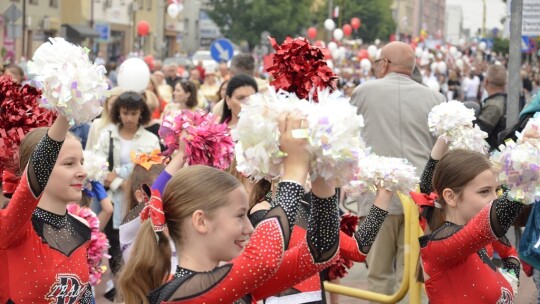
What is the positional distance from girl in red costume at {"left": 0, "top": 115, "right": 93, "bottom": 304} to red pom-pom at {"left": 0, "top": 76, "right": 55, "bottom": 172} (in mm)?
89

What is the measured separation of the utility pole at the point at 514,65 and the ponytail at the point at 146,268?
246 inches

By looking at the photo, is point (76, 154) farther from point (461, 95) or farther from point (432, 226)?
point (461, 95)

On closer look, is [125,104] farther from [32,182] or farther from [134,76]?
[32,182]

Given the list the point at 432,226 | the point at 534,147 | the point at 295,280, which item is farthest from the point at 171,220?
the point at 432,226

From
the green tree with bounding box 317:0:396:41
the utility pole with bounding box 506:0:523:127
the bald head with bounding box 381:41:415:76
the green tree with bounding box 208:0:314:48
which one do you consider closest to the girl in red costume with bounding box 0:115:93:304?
the bald head with bounding box 381:41:415:76

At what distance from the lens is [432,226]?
17.1ft

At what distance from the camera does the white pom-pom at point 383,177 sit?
486 centimetres

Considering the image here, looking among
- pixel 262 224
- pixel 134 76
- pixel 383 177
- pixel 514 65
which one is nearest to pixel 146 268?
pixel 262 224

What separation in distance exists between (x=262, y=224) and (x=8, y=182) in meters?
1.90

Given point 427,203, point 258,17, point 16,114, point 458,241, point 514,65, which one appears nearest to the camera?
point 16,114

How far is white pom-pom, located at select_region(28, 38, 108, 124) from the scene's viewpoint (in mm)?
3625

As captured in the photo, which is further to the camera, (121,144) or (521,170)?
(121,144)

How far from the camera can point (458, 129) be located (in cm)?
543

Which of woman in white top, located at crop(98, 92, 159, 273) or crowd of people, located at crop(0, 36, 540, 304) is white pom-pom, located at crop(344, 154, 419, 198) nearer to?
crowd of people, located at crop(0, 36, 540, 304)
